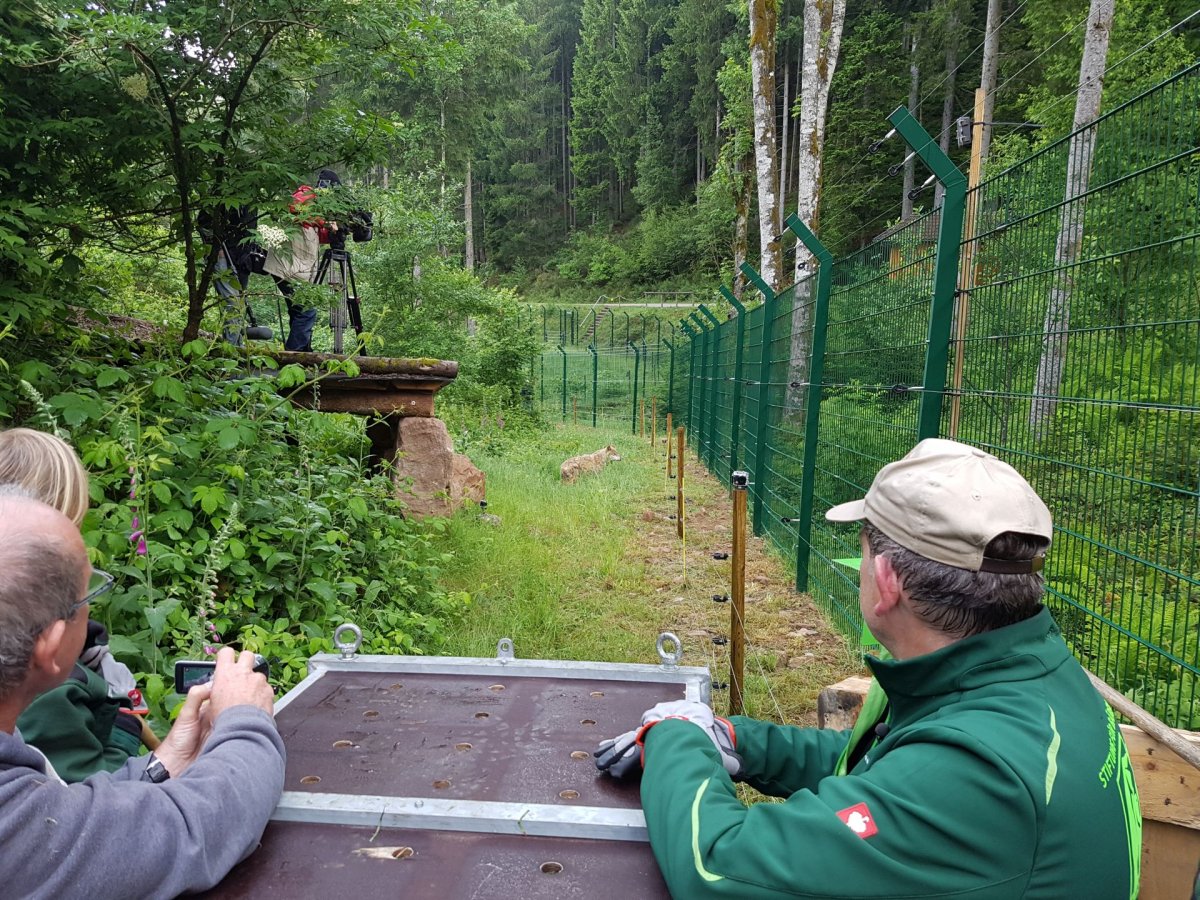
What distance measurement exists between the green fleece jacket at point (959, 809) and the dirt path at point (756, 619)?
2.26m

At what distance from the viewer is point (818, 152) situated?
11805 millimetres

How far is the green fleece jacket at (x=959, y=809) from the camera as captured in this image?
0.97 meters

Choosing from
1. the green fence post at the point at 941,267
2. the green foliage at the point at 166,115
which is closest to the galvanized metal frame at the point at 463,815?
the green fence post at the point at 941,267

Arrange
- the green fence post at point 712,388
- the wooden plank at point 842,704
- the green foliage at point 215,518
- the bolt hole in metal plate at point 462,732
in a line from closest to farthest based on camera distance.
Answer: the bolt hole in metal plate at point 462,732, the wooden plank at point 842,704, the green foliage at point 215,518, the green fence post at point 712,388

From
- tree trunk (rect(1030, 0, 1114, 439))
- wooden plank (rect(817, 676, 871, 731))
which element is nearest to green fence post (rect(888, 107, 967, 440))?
tree trunk (rect(1030, 0, 1114, 439))

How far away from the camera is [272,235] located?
3580 mm

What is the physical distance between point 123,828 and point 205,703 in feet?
1.54

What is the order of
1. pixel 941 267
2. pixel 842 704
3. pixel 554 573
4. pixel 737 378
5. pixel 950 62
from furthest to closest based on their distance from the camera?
pixel 950 62, pixel 737 378, pixel 554 573, pixel 941 267, pixel 842 704

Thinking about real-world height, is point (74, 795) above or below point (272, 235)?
below

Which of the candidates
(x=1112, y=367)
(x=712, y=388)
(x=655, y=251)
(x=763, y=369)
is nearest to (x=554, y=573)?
(x=763, y=369)

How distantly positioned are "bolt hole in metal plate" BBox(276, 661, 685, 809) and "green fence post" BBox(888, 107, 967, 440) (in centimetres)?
198

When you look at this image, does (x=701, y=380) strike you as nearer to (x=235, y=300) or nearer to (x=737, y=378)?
(x=737, y=378)

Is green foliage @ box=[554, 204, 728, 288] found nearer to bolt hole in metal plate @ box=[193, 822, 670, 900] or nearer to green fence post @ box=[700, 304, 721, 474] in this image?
green fence post @ box=[700, 304, 721, 474]

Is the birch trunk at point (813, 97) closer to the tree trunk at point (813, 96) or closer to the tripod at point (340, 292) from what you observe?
the tree trunk at point (813, 96)
